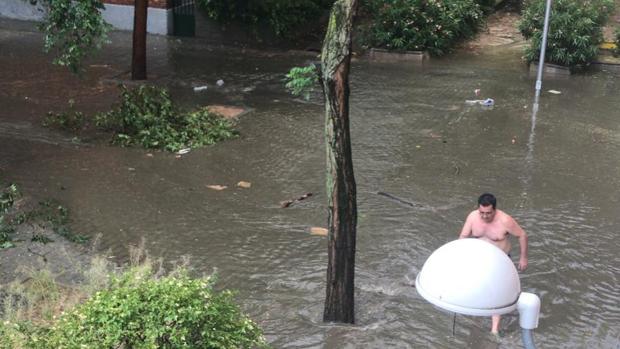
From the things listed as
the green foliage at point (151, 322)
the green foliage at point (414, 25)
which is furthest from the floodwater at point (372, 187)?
the green foliage at point (151, 322)

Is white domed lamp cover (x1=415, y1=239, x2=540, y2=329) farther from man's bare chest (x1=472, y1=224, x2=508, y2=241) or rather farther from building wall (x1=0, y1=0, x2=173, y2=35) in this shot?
building wall (x1=0, y1=0, x2=173, y2=35)

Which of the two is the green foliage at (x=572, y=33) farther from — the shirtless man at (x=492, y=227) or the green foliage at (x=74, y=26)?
the shirtless man at (x=492, y=227)

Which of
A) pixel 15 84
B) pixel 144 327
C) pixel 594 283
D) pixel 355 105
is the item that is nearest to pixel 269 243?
pixel 594 283

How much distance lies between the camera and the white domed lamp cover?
8.81 feet

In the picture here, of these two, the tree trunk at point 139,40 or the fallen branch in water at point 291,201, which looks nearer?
the fallen branch in water at point 291,201

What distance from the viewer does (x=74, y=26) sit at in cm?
918

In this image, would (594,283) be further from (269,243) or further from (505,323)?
(269,243)

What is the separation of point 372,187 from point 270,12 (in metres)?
9.06

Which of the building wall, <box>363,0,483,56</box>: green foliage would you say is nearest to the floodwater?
<box>363,0,483,56</box>: green foliage

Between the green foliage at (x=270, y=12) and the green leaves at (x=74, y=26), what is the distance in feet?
24.8

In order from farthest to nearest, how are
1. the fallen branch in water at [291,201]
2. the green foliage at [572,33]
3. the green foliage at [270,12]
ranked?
the green foliage at [270,12], the green foliage at [572,33], the fallen branch in water at [291,201]

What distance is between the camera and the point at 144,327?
3.82 metres

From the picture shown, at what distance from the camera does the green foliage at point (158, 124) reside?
10273 millimetres

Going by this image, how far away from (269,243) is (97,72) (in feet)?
26.9
